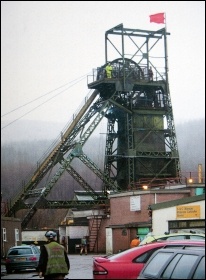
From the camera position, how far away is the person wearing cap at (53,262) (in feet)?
44.8

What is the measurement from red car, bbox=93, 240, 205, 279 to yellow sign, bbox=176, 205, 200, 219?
816 inches

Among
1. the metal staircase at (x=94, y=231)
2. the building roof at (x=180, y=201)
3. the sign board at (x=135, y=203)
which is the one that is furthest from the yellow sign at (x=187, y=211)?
the metal staircase at (x=94, y=231)

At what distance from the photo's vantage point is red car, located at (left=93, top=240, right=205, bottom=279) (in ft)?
49.4

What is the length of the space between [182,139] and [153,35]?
9.88 m

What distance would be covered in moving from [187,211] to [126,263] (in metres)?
22.9

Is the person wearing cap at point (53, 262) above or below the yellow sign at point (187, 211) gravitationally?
below

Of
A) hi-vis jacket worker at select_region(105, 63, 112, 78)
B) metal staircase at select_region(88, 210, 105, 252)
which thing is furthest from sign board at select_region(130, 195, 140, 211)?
hi-vis jacket worker at select_region(105, 63, 112, 78)

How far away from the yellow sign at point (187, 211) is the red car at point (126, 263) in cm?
2071

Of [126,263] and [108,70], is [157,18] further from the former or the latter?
[126,263]

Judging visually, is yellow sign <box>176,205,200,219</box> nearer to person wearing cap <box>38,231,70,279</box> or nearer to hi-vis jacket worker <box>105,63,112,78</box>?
person wearing cap <box>38,231,70,279</box>

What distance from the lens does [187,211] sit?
38.0 metres

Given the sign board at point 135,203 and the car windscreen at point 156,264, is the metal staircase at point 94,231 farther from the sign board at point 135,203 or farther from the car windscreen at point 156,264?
the car windscreen at point 156,264

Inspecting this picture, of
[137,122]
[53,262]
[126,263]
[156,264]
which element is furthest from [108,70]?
[156,264]

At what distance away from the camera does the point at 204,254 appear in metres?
10.2
